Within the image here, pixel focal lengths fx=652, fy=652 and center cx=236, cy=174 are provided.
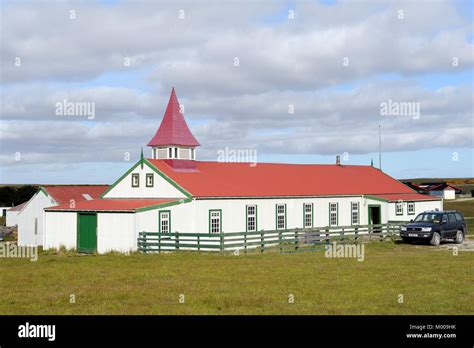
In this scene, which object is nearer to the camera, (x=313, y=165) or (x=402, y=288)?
(x=402, y=288)

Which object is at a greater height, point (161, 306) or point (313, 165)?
point (313, 165)

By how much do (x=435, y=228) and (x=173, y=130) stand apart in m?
16.4

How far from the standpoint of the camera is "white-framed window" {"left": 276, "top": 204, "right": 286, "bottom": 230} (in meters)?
39.6

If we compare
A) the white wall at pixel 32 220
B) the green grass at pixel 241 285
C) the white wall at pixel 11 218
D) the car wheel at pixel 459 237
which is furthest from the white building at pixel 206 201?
the white wall at pixel 11 218

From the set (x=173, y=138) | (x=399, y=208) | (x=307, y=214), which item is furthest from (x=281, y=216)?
(x=399, y=208)

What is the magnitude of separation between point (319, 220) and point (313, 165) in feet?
25.6

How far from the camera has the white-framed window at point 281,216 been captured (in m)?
39.6

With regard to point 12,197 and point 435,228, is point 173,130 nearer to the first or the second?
point 435,228

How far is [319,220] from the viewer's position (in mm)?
42094

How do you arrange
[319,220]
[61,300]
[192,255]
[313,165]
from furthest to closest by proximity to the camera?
[313,165] < [319,220] < [192,255] < [61,300]

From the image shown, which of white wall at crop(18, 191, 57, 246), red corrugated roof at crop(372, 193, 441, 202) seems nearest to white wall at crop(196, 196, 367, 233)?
red corrugated roof at crop(372, 193, 441, 202)

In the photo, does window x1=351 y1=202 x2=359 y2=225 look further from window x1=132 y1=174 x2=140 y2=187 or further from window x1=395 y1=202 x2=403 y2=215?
window x1=132 y1=174 x2=140 y2=187
